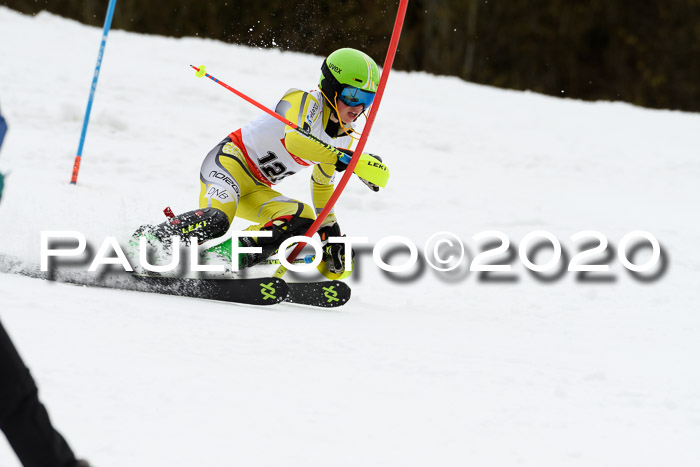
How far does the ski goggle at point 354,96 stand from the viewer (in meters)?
4.92

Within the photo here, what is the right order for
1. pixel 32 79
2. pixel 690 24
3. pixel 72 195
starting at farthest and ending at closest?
pixel 690 24 → pixel 32 79 → pixel 72 195

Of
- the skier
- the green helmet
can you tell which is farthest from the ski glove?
the green helmet

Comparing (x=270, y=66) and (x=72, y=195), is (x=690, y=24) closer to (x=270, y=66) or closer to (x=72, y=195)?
(x=270, y=66)

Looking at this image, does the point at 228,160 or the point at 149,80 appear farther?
the point at 149,80

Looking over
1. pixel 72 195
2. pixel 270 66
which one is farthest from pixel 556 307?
pixel 270 66

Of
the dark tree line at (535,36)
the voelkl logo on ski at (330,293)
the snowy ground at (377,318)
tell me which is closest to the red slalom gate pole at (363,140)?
the voelkl logo on ski at (330,293)

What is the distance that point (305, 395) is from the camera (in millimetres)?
3088

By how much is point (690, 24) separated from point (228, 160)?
2562 centimetres

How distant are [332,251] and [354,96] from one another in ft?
3.20

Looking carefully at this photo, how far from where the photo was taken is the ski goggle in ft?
16.1

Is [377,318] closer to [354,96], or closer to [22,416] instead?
[354,96]

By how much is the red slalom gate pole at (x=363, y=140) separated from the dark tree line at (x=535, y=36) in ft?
70.5
